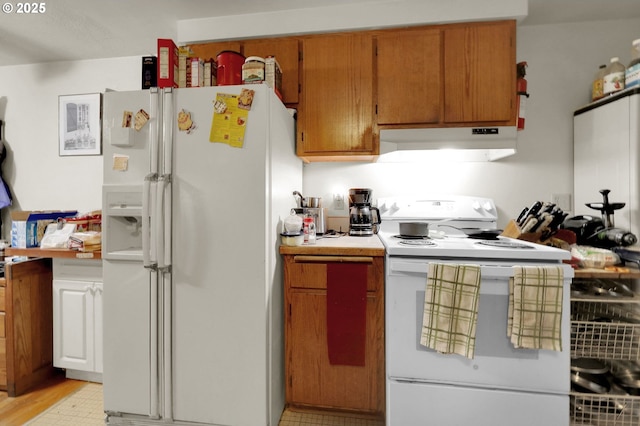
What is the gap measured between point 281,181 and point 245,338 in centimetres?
85

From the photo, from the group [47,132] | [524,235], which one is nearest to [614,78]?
[524,235]

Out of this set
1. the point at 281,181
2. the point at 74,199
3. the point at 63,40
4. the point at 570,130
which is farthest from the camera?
the point at 74,199

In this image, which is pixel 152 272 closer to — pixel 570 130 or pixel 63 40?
pixel 63 40

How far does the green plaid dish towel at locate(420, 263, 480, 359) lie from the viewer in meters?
1.28

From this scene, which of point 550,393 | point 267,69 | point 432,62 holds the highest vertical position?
point 432,62

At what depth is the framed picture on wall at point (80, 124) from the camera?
2.58 m

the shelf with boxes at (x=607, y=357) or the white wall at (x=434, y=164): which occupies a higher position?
the white wall at (x=434, y=164)

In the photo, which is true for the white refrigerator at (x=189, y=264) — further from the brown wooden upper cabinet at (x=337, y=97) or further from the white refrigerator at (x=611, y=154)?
the white refrigerator at (x=611, y=154)

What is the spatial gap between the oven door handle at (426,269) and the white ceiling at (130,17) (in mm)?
1708

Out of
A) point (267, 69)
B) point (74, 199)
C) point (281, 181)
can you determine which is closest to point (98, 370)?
point (74, 199)

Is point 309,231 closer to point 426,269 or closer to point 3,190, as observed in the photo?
point 426,269

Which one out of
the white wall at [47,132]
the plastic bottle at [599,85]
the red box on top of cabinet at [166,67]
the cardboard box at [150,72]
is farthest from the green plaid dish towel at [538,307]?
the white wall at [47,132]

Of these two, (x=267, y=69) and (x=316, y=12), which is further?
(x=316, y=12)

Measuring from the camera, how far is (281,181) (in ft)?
5.61
